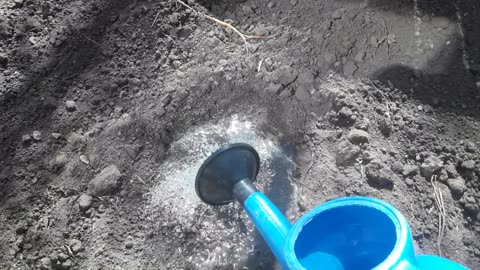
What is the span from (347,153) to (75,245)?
113 cm

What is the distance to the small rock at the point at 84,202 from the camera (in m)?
1.88

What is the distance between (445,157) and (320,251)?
0.82 meters

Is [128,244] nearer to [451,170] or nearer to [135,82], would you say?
[135,82]

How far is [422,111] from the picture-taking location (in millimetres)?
2029

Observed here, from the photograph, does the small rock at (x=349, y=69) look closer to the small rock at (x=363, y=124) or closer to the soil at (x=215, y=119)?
the soil at (x=215, y=119)

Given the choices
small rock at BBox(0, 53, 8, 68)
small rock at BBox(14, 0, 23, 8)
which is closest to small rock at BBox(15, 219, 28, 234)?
small rock at BBox(0, 53, 8, 68)

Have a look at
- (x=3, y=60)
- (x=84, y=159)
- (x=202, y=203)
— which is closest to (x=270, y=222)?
(x=202, y=203)

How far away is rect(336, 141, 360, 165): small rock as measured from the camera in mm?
1918

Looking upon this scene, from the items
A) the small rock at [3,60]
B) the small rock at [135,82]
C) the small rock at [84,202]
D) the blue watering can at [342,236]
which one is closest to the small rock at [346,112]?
the blue watering can at [342,236]

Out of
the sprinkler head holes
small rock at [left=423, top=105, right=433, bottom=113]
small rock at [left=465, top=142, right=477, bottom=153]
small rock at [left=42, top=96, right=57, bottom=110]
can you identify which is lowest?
small rock at [left=42, top=96, right=57, bottom=110]

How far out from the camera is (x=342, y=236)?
4.58 ft

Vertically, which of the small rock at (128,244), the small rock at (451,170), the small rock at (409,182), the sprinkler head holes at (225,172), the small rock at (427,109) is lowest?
the small rock at (128,244)

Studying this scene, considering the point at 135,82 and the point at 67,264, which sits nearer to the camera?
the point at 67,264

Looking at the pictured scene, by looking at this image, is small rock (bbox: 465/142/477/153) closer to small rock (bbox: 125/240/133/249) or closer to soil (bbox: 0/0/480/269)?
soil (bbox: 0/0/480/269)
